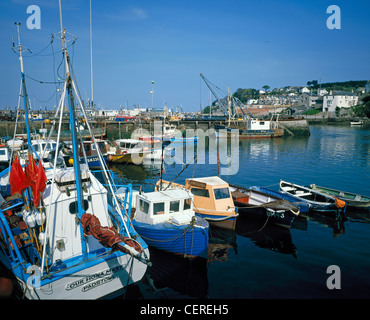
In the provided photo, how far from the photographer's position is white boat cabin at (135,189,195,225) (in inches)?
528

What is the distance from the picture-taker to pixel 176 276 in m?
12.3

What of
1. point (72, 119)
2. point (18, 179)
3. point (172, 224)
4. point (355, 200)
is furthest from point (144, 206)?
point (355, 200)

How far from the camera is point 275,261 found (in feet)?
44.8

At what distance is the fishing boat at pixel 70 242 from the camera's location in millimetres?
8531

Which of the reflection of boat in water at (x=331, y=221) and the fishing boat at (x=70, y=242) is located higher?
the fishing boat at (x=70, y=242)

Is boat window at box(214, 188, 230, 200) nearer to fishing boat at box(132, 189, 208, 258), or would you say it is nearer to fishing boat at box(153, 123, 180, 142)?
fishing boat at box(132, 189, 208, 258)

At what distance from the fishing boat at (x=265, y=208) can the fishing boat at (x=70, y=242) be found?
9765mm

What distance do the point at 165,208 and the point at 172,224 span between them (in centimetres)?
99

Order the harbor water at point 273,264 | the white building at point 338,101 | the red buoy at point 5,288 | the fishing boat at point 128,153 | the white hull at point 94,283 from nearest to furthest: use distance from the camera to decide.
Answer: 1. the red buoy at point 5,288
2. the white hull at point 94,283
3. the harbor water at point 273,264
4. the fishing boat at point 128,153
5. the white building at point 338,101

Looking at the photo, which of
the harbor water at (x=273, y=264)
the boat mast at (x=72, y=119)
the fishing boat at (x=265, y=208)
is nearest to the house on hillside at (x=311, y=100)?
the fishing boat at (x=265, y=208)

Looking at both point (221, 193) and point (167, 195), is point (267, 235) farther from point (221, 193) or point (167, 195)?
point (167, 195)

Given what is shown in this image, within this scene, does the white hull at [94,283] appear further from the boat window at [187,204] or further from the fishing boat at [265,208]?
the fishing boat at [265,208]

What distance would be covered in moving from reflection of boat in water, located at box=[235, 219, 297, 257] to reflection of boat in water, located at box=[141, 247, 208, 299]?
4.67 metres
